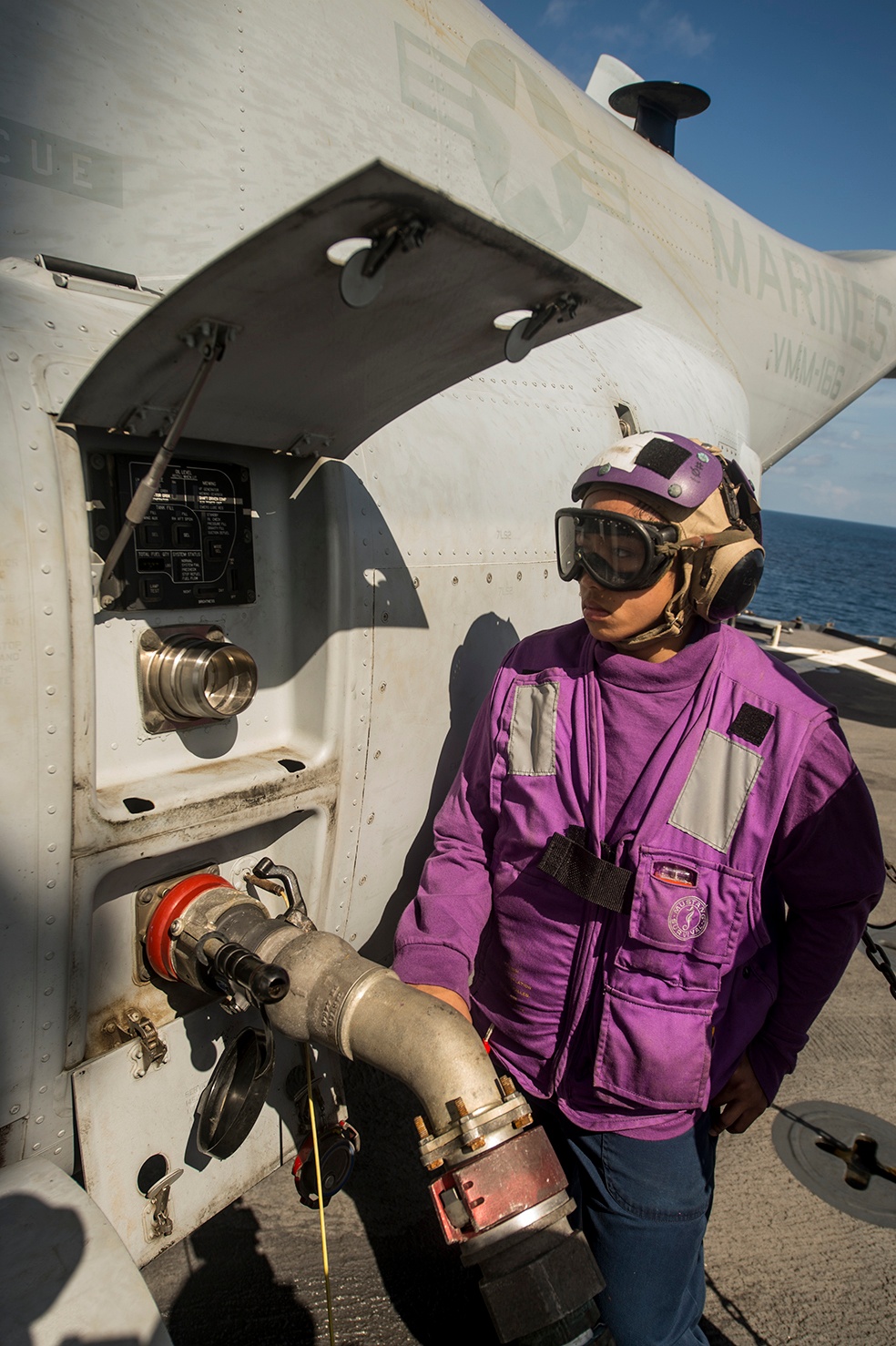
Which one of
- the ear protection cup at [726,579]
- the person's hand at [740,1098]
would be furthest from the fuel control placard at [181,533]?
the person's hand at [740,1098]

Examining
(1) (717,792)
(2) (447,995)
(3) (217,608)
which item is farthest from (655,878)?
(3) (217,608)

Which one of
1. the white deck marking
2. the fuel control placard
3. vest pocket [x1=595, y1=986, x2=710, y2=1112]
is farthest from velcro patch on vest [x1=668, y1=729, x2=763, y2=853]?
the white deck marking

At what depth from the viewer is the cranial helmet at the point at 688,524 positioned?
1.89m

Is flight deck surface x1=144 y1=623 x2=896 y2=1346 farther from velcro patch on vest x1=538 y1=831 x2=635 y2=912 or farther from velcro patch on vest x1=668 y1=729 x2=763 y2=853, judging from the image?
velcro patch on vest x1=538 y1=831 x2=635 y2=912

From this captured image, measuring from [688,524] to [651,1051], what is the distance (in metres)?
1.21

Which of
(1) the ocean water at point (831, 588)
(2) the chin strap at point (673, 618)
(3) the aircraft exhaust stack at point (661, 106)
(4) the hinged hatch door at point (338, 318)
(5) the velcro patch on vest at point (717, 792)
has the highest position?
(3) the aircraft exhaust stack at point (661, 106)

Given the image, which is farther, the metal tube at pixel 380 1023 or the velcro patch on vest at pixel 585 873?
the velcro patch on vest at pixel 585 873

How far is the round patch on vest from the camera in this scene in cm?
180

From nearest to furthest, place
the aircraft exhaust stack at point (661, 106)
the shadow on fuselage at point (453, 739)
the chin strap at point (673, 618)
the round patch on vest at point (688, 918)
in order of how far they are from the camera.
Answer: the round patch on vest at point (688, 918) < the chin strap at point (673, 618) < the shadow on fuselage at point (453, 739) < the aircraft exhaust stack at point (661, 106)

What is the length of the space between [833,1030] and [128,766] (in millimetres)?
3552

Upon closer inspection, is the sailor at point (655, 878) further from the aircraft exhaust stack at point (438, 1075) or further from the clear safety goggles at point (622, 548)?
the aircraft exhaust stack at point (438, 1075)

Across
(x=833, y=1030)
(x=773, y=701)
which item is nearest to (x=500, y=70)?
(x=773, y=701)

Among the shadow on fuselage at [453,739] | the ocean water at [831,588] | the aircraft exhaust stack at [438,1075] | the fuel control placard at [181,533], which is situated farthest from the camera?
the ocean water at [831,588]

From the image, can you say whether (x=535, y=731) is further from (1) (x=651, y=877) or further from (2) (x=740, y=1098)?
(2) (x=740, y=1098)
